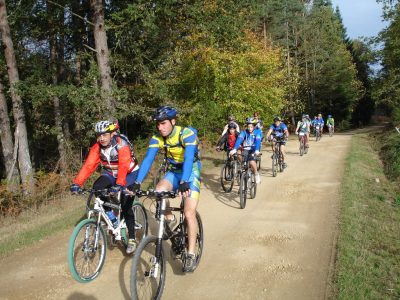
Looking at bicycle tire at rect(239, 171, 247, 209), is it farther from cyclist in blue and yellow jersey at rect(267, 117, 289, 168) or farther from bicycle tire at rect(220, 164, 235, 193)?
cyclist in blue and yellow jersey at rect(267, 117, 289, 168)

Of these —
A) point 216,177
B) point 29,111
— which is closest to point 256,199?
point 216,177

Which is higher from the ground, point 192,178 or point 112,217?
point 192,178

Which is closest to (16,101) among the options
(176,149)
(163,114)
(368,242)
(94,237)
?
(94,237)

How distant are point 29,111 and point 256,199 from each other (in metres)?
14.7

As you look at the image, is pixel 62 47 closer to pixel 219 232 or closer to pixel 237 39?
pixel 237 39

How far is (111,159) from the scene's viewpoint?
19.1 ft

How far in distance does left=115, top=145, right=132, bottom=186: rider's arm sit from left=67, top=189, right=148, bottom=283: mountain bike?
25cm

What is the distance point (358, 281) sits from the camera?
17.0 feet

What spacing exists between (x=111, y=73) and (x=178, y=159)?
30.7 ft

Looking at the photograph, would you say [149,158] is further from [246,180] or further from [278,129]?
[278,129]

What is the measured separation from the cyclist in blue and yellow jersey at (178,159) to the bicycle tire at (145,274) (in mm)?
721

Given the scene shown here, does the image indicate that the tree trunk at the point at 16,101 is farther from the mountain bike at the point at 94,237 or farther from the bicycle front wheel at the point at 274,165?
the bicycle front wheel at the point at 274,165

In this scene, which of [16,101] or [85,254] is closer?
[85,254]

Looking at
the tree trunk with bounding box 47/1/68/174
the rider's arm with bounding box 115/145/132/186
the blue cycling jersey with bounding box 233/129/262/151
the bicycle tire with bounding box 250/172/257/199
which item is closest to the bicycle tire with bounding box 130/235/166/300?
the rider's arm with bounding box 115/145/132/186
